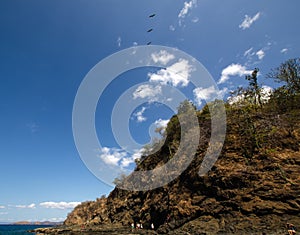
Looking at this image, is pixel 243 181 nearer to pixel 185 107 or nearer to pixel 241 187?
pixel 241 187

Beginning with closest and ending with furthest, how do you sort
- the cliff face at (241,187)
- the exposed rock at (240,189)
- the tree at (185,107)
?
the exposed rock at (240,189) → the cliff face at (241,187) → the tree at (185,107)

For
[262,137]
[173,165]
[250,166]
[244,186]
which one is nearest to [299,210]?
[244,186]

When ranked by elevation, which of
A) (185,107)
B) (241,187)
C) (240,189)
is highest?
(185,107)

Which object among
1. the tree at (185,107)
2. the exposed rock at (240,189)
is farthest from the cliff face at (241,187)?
the tree at (185,107)

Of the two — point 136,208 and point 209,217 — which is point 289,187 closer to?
point 209,217

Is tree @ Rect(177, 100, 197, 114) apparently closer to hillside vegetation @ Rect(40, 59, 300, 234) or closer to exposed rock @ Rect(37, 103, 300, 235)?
hillside vegetation @ Rect(40, 59, 300, 234)

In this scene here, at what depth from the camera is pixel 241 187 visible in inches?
1206

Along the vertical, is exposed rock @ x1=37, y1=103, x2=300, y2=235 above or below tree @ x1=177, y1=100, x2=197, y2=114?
below

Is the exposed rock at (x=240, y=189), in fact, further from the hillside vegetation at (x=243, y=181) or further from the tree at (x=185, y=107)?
the tree at (x=185, y=107)

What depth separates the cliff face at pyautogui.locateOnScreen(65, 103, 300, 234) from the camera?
2672 centimetres

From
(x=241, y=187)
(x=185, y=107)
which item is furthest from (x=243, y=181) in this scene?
(x=185, y=107)

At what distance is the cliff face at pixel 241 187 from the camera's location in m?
26.7

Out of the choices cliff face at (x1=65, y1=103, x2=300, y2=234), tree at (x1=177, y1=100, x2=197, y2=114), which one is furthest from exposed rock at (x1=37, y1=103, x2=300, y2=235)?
tree at (x1=177, y1=100, x2=197, y2=114)

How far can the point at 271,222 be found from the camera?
81.9 feet
